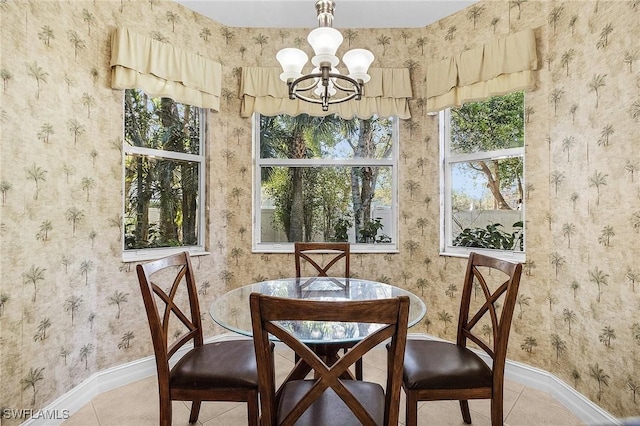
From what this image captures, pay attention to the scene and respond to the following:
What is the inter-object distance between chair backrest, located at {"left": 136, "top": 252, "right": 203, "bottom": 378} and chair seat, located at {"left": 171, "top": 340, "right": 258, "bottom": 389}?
2.8 inches

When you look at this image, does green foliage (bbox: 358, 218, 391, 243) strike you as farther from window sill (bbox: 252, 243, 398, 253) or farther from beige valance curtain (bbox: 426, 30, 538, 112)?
beige valance curtain (bbox: 426, 30, 538, 112)

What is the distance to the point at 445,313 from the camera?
8.77ft

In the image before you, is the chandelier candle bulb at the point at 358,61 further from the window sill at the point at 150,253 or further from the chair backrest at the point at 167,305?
the window sill at the point at 150,253

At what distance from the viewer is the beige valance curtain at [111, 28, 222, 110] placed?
218cm

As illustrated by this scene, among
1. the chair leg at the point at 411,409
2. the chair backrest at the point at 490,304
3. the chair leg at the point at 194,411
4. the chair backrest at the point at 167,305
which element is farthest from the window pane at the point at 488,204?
the chair leg at the point at 194,411

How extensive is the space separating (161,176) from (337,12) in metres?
1.90

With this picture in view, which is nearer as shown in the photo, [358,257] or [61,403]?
[61,403]

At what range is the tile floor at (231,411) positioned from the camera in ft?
6.06

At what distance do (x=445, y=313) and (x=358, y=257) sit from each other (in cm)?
83

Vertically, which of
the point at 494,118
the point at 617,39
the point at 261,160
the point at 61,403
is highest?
the point at 617,39

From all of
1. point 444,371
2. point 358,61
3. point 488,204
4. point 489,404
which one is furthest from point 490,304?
point 358,61

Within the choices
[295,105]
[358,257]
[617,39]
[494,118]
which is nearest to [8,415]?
[358,257]

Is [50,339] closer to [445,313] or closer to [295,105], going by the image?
[295,105]

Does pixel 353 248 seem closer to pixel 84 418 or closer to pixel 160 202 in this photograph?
pixel 160 202
